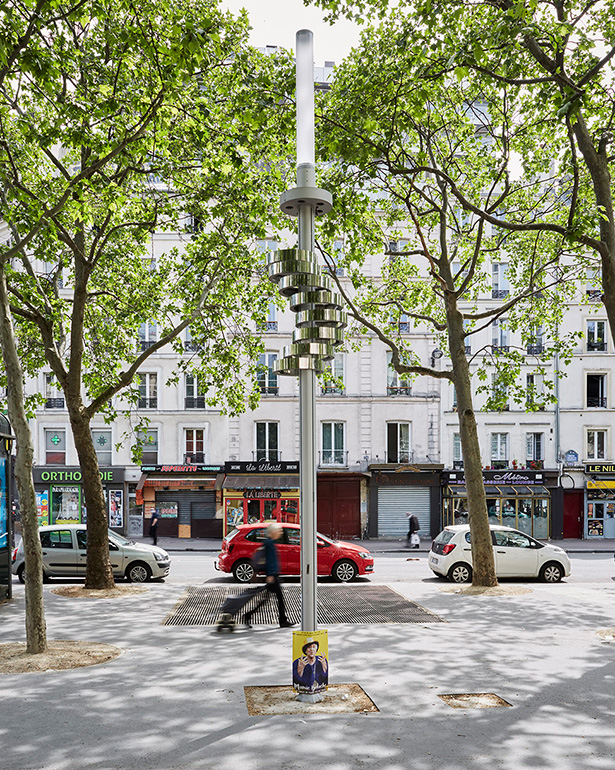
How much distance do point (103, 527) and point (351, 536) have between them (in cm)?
1916

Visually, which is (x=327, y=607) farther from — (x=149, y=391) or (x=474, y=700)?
(x=149, y=391)

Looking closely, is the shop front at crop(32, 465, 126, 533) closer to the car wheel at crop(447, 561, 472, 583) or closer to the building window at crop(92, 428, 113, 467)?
the building window at crop(92, 428, 113, 467)

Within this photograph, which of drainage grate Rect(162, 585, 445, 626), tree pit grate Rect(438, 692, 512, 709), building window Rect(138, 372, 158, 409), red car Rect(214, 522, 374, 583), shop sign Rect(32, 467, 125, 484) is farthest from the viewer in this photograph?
building window Rect(138, 372, 158, 409)

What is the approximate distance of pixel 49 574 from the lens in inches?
722

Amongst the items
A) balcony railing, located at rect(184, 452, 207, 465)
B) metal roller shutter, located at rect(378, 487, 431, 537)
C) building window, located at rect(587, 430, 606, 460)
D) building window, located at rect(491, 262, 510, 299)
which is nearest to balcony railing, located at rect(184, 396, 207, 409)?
balcony railing, located at rect(184, 452, 207, 465)

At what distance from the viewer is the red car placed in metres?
18.0

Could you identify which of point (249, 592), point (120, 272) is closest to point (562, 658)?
point (249, 592)

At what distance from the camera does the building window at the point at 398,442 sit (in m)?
34.6

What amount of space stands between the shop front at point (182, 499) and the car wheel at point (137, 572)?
15.4 m

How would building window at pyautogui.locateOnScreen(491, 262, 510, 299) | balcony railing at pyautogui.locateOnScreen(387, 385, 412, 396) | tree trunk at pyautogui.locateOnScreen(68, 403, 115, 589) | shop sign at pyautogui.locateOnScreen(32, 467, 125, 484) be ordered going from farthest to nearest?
building window at pyautogui.locateOnScreen(491, 262, 510, 299) < balcony railing at pyautogui.locateOnScreen(387, 385, 412, 396) < shop sign at pyautogui.locateOnScreen(32, 467, 125, 484) < tree trunk at pyautogui.locateOnScreen(68, 403, 115, 589)

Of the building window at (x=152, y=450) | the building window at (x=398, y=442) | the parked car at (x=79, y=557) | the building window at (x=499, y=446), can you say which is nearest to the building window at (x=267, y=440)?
the building window at (x=152, y=450)

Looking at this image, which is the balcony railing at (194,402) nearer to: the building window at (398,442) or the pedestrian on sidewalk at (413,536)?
the building window at (398,442)

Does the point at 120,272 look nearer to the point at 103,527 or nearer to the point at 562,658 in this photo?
the point at 103,527

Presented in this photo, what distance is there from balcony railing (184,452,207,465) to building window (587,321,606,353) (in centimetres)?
1850
